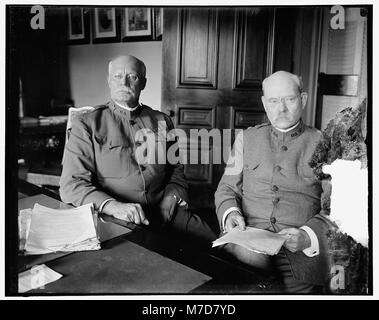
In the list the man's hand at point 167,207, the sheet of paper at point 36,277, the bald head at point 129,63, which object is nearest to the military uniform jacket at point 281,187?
the man's hand at point 167,207

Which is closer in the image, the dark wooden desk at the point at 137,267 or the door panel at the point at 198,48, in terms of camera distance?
the dark wooden desk at the point at 137,267

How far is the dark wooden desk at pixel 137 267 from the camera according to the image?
1.37 metres

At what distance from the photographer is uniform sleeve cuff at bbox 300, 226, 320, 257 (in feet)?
5.52

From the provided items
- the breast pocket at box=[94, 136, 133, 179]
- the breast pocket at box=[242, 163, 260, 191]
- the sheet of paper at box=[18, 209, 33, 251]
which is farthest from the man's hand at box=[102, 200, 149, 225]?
the breast pocket at box=[242, 163, 260, 191]

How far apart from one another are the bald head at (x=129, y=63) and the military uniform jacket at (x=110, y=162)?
0.49ft

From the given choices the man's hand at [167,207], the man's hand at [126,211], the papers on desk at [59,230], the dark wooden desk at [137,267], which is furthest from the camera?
the man's hand at [167,207]

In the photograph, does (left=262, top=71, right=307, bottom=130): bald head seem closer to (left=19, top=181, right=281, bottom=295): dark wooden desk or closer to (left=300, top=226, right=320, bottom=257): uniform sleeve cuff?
(left=300, top=226, right=320, bottom=257): uniform sleeve cuff

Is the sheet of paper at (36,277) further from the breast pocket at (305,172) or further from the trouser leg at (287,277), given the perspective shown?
the breast pocket at (305,172)

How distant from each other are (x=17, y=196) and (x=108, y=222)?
0.46 metres

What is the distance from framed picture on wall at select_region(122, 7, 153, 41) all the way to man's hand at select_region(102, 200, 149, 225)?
71 cm

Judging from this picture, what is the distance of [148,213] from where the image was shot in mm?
1743

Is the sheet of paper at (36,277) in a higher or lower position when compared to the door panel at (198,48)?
lower

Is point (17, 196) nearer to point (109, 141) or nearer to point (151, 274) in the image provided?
point (109, 141)
